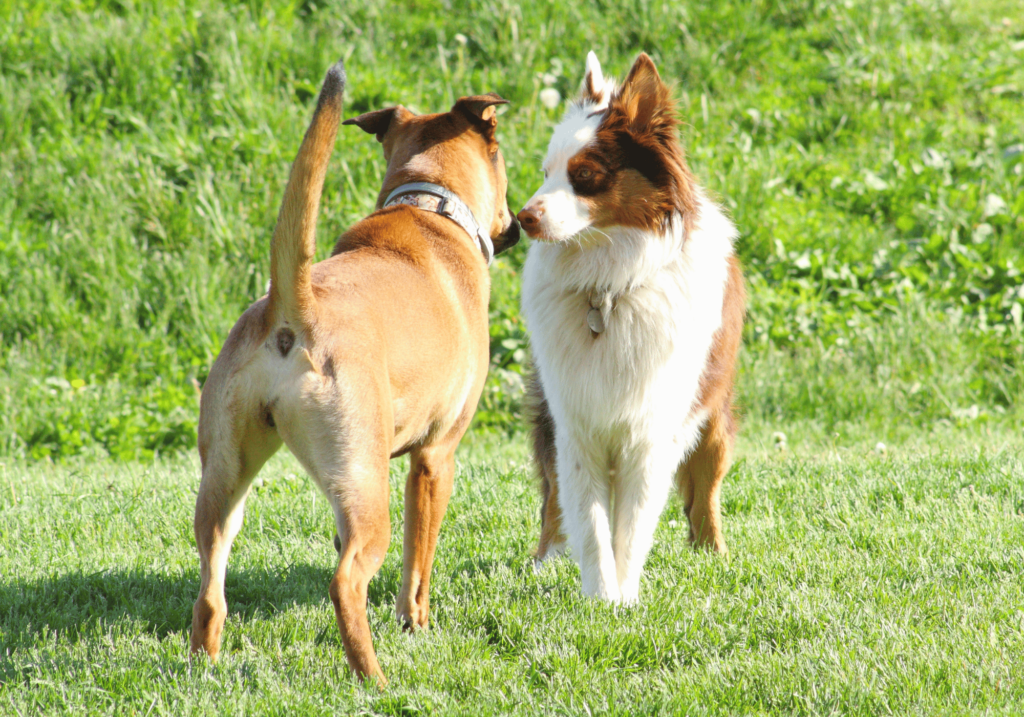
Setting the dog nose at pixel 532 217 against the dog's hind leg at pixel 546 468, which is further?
the dog's hind leg at pixel 546 468

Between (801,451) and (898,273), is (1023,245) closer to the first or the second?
(898,273)

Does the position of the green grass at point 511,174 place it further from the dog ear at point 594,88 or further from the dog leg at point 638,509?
the dog ear at point 594,88

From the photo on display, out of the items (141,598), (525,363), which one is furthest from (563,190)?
(525,363)

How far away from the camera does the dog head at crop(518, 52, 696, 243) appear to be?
3.42m

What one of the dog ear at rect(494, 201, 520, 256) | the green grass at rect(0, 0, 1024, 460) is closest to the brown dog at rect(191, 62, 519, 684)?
the dog ear at rect(494, 201, 520, 256)

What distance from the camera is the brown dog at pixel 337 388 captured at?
2.64 m

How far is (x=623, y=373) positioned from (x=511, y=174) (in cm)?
469

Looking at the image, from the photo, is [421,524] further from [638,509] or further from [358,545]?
[638,509]

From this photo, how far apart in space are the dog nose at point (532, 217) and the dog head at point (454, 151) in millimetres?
610

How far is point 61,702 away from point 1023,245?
764 centimetres

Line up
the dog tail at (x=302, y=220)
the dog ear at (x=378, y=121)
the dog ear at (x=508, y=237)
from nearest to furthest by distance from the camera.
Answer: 1. the dog tail at (x=302, y=220)
2. the dog ear at (x=378, y=121)
3. the dog ear at (x=508, y=237)

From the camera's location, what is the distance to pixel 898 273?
766cm

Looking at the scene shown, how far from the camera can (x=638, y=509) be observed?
3.62 m

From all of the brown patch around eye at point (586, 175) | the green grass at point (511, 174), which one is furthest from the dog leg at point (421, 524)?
the green grass at point (511, 174)
